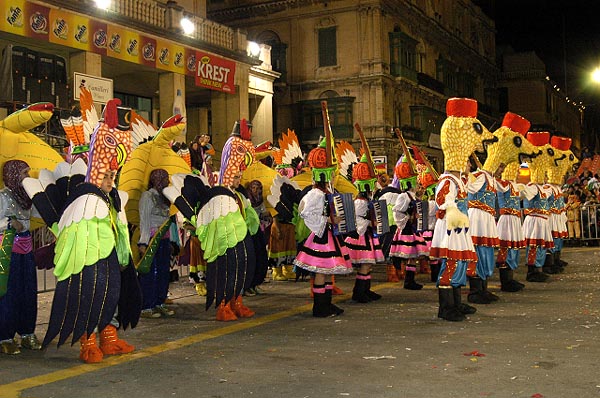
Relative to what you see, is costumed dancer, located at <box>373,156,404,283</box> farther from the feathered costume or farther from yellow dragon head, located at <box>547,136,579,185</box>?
the feathered costume

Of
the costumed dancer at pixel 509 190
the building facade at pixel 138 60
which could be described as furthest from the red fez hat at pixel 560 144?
the building facade at pixel 138 60

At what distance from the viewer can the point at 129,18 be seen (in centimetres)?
1961

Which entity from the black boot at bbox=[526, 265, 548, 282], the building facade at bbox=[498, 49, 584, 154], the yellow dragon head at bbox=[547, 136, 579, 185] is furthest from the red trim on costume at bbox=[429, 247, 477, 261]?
the building facade at bbox=[498, 49, 584, 154]

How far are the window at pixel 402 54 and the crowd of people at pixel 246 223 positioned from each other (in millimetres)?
25383

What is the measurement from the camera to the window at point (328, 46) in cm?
3738

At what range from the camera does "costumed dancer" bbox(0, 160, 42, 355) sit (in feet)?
22.6

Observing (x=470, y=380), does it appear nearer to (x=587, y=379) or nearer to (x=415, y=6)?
(x=587, y=379)

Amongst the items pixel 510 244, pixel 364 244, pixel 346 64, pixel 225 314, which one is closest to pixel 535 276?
pixel 510 244

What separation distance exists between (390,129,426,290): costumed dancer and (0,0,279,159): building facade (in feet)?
16.7

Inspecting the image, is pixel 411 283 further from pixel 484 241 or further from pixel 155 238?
pixel 155 238

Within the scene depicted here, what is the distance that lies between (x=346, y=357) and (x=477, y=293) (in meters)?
3.67

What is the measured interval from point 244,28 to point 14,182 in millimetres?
33877

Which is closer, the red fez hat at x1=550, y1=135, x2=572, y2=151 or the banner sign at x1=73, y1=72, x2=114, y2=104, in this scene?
the banner sign at x1=73, y1=72, x2=114, y2=104

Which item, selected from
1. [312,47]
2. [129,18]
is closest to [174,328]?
[129,18]
